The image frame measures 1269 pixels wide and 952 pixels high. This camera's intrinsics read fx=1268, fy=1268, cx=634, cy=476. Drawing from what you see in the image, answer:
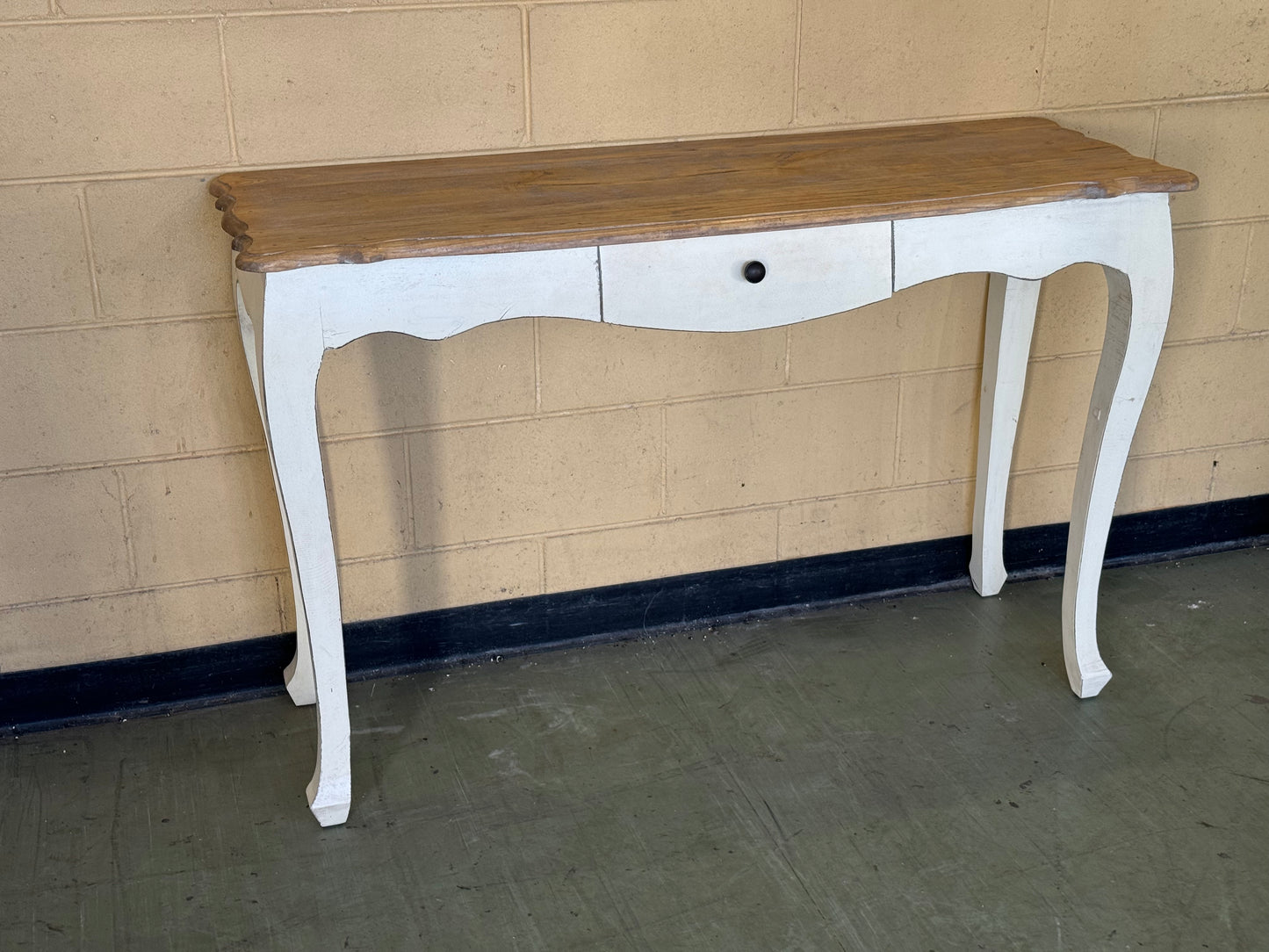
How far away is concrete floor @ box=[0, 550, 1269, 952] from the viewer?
1802mm

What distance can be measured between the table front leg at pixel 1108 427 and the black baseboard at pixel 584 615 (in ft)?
1.28

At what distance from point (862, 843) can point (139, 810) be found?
115 centimetres

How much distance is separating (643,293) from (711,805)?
0.84 m

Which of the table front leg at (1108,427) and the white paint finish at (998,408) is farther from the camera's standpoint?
the white paint finish at (998,408)

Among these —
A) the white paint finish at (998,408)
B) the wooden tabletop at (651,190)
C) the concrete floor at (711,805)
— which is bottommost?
the concrete floor at (711,805)

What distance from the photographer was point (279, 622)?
7.67 feet

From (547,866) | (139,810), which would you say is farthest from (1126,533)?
(139,810)

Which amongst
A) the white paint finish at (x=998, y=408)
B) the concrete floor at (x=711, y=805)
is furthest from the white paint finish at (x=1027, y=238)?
the concrete floor at (x=711, y=805)

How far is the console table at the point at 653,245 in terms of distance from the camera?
167 cm

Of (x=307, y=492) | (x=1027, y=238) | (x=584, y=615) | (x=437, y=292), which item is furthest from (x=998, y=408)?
(x=307, y=492)

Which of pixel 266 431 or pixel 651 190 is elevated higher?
pixel 651 190

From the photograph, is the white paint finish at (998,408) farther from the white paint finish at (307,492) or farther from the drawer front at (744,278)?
the white paint finish at (307,492)

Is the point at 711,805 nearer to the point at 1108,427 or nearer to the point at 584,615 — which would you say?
the point at 584,615

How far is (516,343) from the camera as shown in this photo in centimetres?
226
